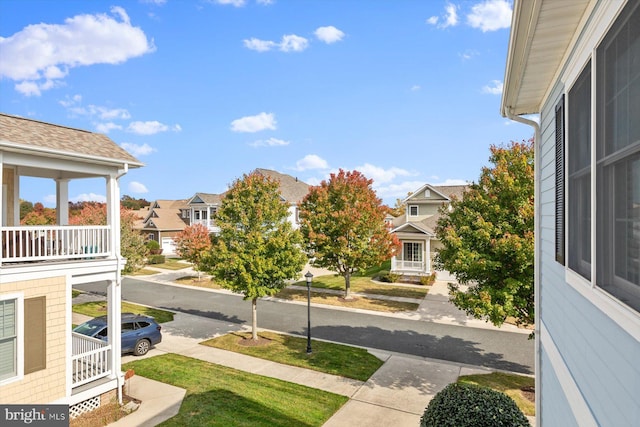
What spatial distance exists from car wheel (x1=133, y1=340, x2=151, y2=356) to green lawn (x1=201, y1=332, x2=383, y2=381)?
2.21 metres

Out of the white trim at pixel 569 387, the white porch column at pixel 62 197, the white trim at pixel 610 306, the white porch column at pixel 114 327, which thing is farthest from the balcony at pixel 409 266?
the white trim at pixel 610 306

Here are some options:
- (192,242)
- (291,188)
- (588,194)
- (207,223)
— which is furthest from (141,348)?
(291,188)

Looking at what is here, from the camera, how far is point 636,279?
2.27m

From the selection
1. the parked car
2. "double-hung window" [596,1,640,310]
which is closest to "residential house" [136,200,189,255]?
the parked car

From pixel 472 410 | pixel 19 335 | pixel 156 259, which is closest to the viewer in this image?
pixel 472 410

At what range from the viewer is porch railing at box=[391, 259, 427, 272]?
1203 inches

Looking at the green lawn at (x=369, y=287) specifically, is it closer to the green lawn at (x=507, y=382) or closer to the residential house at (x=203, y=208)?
the green lawn at (x=507, y=382)

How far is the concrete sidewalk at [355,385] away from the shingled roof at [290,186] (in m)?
31.2

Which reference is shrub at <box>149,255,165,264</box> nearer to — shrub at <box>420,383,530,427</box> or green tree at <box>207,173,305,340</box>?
green tree at <box>207,173,305,340</box>

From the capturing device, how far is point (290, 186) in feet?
161

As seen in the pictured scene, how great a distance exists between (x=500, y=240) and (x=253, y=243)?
9.35 m

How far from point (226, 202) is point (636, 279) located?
14645 millimetres

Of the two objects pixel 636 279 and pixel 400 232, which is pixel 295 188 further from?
pixel 636 279

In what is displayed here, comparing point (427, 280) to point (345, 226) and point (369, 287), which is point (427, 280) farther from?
point (345, 226)
